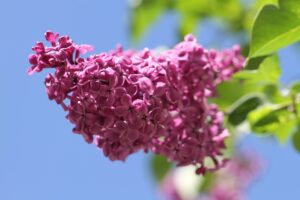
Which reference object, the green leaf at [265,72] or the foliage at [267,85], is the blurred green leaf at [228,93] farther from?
the green leaf at [265,72]

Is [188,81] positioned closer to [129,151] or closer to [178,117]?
[178,117]

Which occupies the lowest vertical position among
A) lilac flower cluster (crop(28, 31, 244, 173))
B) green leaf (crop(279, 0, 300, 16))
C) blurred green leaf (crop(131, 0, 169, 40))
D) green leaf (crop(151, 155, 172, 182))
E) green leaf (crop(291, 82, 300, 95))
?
lilac flower cluster (crop(28, 31, 244, 173))

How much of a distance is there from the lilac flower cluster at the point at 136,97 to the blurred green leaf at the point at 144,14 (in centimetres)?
173

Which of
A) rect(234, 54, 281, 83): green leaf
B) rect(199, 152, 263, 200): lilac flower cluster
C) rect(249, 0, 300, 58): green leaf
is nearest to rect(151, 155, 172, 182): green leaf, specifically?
rect(199, 152, 263, 200): lilac flower cluster

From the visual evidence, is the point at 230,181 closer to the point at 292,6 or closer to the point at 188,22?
the point at 188,22

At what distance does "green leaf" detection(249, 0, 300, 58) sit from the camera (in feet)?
6.35

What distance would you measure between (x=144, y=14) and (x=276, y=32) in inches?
78.7

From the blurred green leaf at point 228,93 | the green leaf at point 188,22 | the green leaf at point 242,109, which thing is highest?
the green leaf at point 188,22

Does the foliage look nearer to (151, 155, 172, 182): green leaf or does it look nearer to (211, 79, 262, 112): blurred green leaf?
(211, 79, 262, 112): blurred green leaf

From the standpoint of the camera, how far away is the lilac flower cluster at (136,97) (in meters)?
1.80

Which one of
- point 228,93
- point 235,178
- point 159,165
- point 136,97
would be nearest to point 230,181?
point 235,178

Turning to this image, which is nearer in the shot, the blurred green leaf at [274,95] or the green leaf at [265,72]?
the green leaf at [265,72]

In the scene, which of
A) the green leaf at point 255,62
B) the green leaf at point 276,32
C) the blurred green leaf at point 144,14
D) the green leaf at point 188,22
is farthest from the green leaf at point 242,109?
the blurred green leaf at point 144,14

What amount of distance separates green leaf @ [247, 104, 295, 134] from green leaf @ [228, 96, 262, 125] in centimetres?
3
